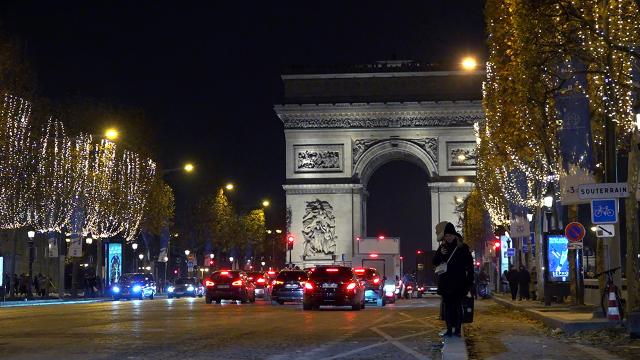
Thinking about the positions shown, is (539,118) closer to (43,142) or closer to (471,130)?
(43,142)

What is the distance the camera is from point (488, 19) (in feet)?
123

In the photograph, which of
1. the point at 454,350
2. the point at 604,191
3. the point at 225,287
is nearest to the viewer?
the point at 454,350

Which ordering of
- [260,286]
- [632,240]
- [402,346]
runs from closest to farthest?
[402,346], [632,240], [260,286]

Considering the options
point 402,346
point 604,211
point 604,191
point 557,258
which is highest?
point 604,191

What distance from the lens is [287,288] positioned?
45875mm

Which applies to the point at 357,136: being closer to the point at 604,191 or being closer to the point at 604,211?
the point at 604,211

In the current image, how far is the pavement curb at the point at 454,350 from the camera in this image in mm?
14664

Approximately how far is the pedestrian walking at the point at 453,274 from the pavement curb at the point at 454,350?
498 mm

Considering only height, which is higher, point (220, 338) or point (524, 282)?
point (524, 282)

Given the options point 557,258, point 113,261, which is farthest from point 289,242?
point 557,258

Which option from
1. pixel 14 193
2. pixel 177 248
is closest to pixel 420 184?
pixel 177 248

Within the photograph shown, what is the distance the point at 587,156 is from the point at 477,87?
5490 centimetres

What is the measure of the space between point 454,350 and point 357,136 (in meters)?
70.1

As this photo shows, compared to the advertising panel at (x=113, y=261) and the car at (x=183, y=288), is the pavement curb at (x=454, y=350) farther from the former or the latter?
the car at (x=183, y=288)
